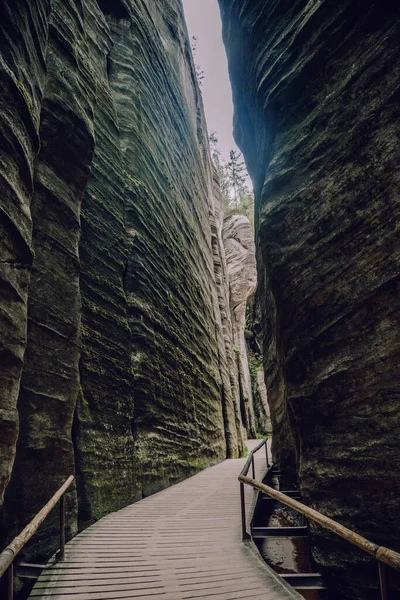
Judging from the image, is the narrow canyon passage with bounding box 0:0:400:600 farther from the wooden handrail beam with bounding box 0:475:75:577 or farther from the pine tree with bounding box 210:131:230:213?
the pine tree with bounding box 210:131:230:213

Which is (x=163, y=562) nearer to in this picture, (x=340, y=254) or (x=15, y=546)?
(x=15, y=546)

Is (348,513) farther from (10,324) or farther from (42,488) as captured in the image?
(10,324)

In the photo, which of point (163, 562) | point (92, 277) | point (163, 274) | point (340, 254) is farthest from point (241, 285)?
point (163, 562)

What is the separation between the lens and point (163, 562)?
4.12m

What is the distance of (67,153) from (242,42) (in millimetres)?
5288

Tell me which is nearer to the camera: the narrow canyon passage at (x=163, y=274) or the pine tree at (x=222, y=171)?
the narrow canyon passage at (x=163, y=274)

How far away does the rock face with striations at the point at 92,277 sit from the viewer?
13.9 ft

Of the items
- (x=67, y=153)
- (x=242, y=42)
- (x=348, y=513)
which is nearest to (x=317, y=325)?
(x=348, y=513)

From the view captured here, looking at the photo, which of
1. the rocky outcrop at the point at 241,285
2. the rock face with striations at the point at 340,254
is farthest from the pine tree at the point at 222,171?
the rock face with striations at the point at 340,254

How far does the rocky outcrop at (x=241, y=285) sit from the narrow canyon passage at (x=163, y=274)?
46.7 ft

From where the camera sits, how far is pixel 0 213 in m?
3.82

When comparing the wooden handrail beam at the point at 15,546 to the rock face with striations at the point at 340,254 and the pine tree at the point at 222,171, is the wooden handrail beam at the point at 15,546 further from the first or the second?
the pine tree at the point at 222,171

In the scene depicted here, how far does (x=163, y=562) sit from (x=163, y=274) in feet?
22.2

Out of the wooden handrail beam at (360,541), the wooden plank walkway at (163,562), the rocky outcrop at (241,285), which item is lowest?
the wooden plank walkway at (163,562)
